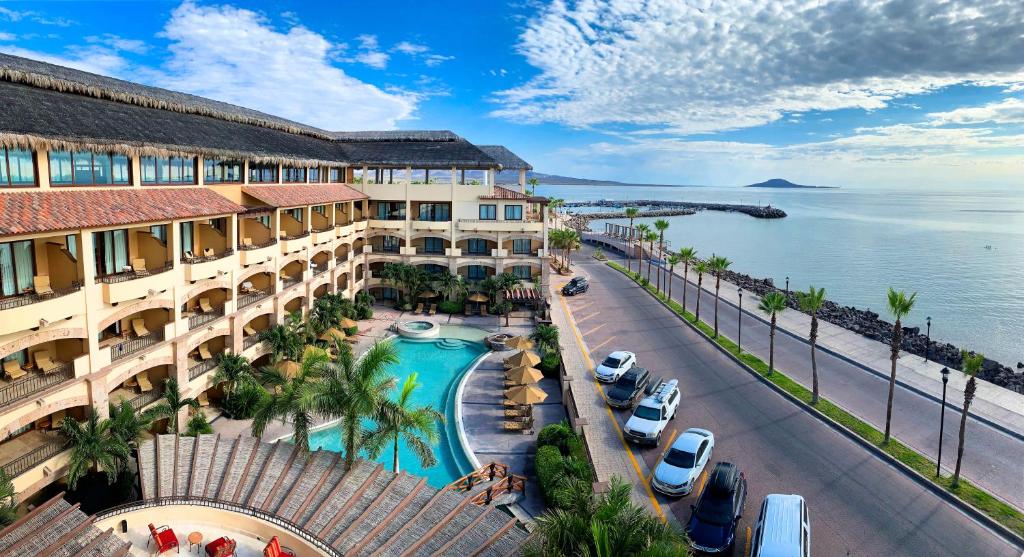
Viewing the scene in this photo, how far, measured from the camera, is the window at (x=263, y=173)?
3691 cm

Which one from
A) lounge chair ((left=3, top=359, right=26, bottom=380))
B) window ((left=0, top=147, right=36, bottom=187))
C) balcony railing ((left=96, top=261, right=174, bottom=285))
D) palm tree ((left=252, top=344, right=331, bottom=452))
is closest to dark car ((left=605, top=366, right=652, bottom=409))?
palm tree ((left=252, top=344, right=331, bottom=452))

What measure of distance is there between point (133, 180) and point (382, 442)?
16159 mm

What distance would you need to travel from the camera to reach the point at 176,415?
2486cm

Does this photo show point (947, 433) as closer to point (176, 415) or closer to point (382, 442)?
point (382, 442)

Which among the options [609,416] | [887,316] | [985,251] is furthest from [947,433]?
[985,251]

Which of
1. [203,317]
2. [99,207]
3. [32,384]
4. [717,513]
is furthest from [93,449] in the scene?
[717,513]

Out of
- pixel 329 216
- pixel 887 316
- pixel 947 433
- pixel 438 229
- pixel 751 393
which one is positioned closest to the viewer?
pixel 947 433

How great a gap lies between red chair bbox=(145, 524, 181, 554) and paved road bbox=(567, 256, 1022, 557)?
16.5 meters

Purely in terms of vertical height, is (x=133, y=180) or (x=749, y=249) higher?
(x=133, y=180)

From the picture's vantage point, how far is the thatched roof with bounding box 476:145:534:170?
55.3 m

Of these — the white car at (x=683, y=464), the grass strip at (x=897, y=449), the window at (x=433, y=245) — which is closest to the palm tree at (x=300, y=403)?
the white car at (x=683, y=464)

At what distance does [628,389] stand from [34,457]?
81.8 feet

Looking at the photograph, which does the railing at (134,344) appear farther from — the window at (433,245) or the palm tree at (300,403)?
the window at (433,245)

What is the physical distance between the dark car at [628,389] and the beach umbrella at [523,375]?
401cm
